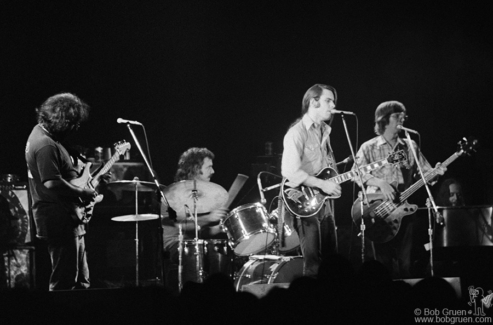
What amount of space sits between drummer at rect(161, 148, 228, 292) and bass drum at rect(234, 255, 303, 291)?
774mm

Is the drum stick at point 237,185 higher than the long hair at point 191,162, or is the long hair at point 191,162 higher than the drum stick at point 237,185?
the long hair at point 191,162

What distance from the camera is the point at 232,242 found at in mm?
6926

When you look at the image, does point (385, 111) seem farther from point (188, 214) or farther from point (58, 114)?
point (58, 114)

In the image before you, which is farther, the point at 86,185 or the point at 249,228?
the point at 249,228

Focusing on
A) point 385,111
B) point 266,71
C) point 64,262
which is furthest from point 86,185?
point 266,71

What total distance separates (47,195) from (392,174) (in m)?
4.14

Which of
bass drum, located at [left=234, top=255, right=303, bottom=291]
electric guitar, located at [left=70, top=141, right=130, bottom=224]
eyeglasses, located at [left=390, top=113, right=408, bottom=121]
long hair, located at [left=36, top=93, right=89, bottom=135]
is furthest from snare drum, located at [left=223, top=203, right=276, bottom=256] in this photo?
long hair, located at [left=36, top=93, right=89, bottom=135]

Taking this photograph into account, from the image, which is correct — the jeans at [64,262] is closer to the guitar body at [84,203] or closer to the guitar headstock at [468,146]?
the guitar body at [84,203]

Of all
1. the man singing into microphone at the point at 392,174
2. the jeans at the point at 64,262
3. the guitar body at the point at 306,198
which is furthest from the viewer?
the man singing into microphone at the point at 392,174

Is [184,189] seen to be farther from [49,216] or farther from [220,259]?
[49,216]

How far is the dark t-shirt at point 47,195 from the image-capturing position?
192 inches

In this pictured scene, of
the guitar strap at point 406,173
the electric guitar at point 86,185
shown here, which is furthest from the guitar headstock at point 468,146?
the electric guitar at point 86,185

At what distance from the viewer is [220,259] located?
24.5 feet

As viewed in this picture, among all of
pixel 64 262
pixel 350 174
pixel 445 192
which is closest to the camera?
Result: pixel 64 262
